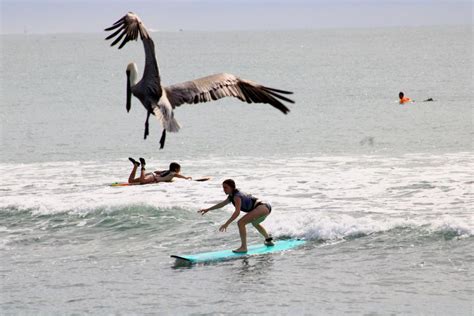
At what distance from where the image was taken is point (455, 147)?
3184cm

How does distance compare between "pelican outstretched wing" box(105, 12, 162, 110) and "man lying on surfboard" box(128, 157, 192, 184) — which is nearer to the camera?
"pelican outstretched wing" box(105, 12, 162, 110)

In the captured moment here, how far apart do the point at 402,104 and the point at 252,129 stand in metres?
12.6

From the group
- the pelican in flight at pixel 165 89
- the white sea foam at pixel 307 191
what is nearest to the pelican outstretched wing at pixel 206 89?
the pelican in flight at pixel 165 89

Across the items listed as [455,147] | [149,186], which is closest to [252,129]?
[455,147]

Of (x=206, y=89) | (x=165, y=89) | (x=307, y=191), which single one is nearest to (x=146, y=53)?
(x=165, y=89)

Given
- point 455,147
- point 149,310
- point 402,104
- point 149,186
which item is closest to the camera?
point 149,310

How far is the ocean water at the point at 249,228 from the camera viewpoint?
14289 millimetres

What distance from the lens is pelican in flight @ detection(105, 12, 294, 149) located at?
12.6 m

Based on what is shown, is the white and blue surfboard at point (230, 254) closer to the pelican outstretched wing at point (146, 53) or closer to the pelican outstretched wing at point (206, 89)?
the pelican outstretched wing at point (206, 89)

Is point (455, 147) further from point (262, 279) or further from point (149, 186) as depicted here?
point (262, 279)

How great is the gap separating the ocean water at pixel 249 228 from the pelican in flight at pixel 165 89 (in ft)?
8.97

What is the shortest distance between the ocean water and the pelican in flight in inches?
108

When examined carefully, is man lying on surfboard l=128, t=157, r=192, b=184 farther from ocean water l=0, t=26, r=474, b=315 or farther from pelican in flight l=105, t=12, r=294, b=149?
pelican in flight l=105, t=12, r=294, b=149

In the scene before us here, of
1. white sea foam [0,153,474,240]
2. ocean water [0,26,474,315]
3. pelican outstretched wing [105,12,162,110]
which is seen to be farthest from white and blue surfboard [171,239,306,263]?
pelican outstretched wing [105,12,162,110]
